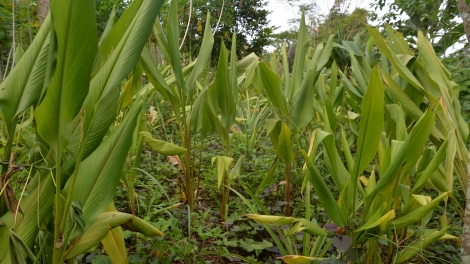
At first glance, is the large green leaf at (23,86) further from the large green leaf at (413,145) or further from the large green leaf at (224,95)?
the large green leaf at (413,145)

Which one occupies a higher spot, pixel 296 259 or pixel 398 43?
pixel 398 43

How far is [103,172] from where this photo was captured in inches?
28.6

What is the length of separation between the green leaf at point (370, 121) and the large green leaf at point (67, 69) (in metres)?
0.60

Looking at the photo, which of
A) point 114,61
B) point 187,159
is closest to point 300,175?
point 187,159

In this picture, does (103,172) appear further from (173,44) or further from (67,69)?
(173,44)

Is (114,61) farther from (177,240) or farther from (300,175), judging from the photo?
(300,175)

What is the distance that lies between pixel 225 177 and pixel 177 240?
0.36 meters

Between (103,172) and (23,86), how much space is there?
233 mm

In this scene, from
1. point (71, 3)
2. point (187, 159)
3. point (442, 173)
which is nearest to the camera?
point (71, 3)

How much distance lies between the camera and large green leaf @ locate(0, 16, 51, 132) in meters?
0.67

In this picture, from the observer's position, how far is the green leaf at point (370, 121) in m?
0.81

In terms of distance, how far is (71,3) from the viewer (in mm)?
527

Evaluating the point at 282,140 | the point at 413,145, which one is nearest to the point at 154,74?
the point at 282,140

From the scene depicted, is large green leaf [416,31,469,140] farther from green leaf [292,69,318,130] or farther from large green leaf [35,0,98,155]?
large green leaf [35,0,98,155]
